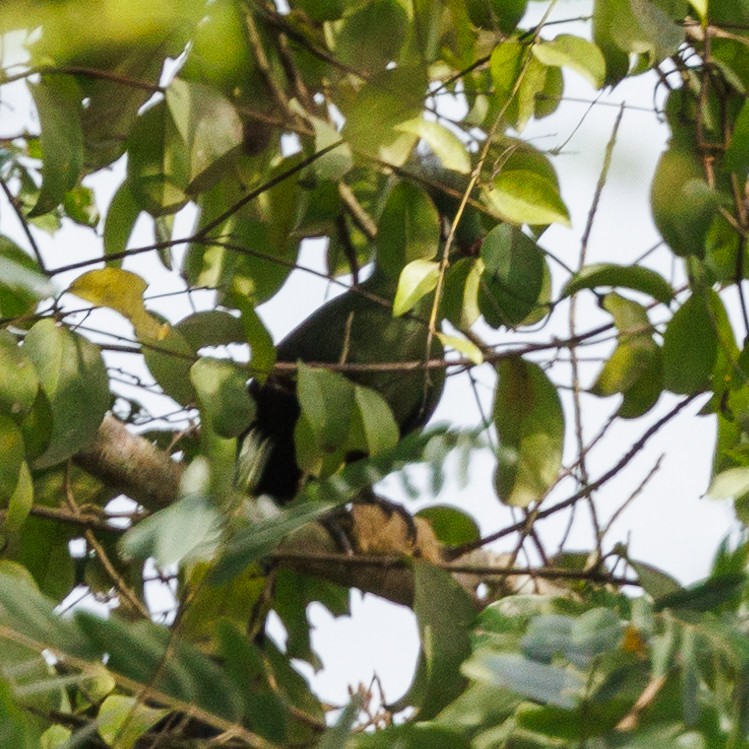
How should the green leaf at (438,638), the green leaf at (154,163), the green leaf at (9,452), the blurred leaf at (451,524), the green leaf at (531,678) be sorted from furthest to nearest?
1. the blurred leaf at (451,524)
2. the green leaf at (154,163)
3. the green leaf at (9,452)
4. the green leaf at (438,638)
5. the green leaf at (531,678)

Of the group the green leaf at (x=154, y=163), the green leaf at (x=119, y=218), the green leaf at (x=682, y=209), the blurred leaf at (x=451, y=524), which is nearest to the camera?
the green leaf at (x=682, y=209)

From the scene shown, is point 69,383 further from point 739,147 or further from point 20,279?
point 739,147

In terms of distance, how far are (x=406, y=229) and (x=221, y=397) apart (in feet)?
1.14

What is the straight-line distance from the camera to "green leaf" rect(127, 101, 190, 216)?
1.18m

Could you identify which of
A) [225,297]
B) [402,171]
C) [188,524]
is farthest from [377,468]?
[225,297]

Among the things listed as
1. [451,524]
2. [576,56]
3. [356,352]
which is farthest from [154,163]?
[356,352]

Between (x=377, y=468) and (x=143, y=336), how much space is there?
369 mm

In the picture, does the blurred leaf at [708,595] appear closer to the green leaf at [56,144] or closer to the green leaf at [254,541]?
the green leaf at [254,541]

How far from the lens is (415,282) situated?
42.1 inches

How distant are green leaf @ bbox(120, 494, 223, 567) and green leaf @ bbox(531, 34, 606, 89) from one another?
599 mm

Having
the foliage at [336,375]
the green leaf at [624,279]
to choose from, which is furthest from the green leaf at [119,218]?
the green leaf at [624,279]

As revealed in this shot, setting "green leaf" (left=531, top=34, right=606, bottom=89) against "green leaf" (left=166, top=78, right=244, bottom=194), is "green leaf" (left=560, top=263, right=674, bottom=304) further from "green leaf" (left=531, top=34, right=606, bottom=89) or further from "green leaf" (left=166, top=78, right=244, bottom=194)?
"green leaf" (left=166, top=78, right=244, bottom=194)

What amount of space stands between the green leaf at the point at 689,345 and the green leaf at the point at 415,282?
0.78 ft

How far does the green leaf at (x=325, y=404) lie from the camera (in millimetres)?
1082
